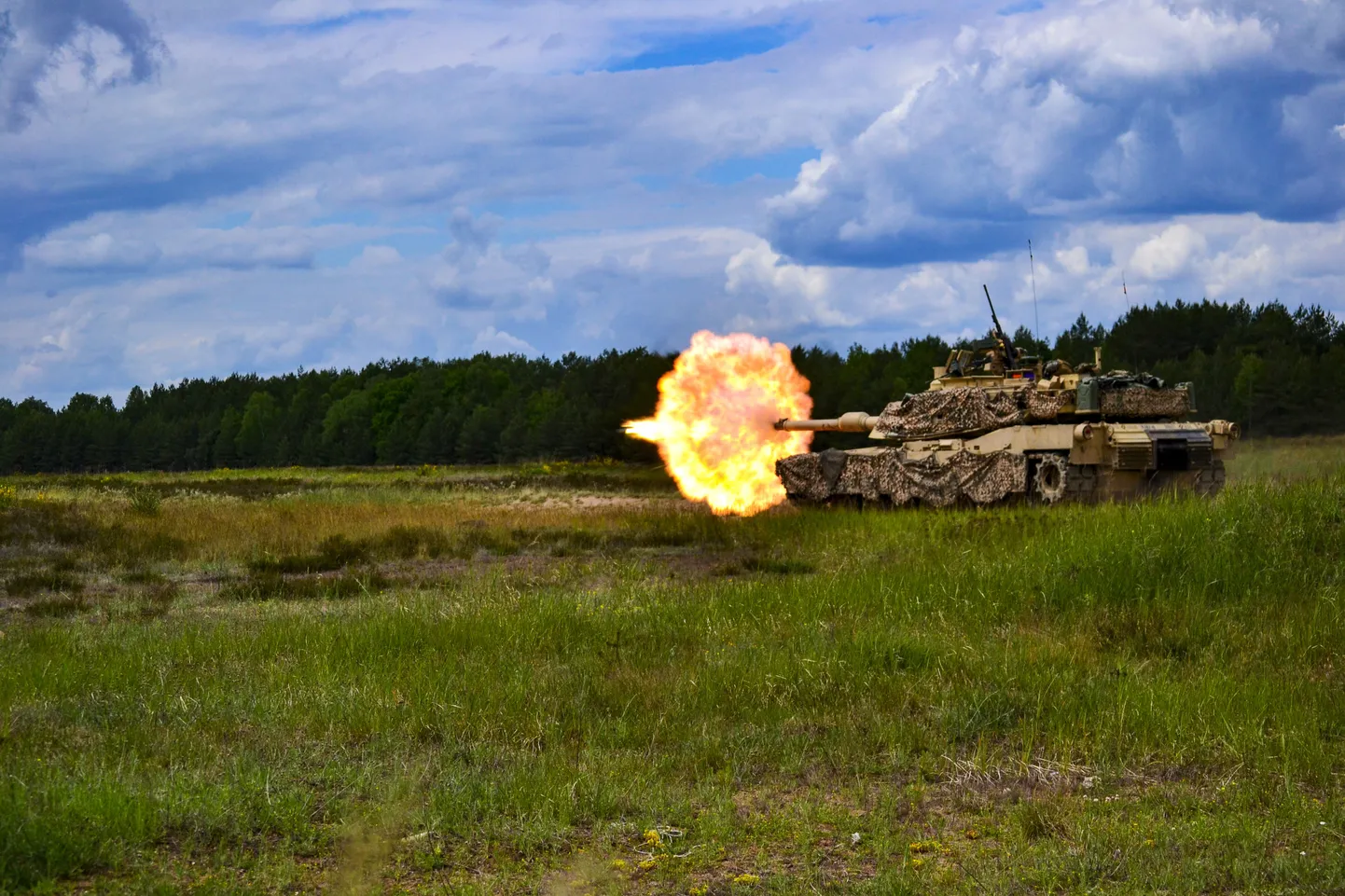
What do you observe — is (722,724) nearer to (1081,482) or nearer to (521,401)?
(1081,482)

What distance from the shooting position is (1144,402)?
24.6 meters

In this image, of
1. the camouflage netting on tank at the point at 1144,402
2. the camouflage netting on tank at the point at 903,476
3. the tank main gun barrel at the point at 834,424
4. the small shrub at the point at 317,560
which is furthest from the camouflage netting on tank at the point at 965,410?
the small shrub at the point at 317,560

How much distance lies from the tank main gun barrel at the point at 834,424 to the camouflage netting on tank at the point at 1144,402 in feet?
17.8

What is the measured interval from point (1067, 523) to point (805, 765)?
10144mm

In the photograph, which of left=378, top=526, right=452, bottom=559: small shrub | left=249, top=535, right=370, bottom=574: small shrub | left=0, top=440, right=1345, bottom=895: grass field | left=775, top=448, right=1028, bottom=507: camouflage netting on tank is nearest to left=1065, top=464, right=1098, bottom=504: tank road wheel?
left=775, top=448, right=1028, bottom=507: camouflage netting on tank

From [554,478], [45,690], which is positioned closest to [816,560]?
[45,690]

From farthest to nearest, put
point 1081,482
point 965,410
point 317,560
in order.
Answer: point 965,410
point 1081,482
point 317,560

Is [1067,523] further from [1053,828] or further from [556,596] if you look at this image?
[1053,828]

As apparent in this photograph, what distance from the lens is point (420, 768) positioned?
24.6 feet

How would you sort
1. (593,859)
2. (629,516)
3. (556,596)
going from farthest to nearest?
(629,516) → (556,596) → (593,859)

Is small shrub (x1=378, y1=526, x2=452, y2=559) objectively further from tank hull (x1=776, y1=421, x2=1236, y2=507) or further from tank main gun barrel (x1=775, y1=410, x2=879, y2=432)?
tank hull (x1=776, y1=421, x2=1236, y2=507)

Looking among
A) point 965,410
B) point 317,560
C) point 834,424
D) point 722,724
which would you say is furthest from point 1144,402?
point 722,724

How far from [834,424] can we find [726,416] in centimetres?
228

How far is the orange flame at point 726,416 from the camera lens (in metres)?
28.6
